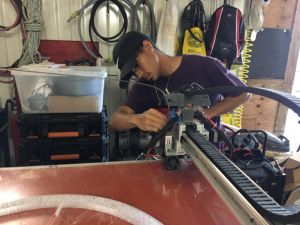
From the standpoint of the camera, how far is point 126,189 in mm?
847

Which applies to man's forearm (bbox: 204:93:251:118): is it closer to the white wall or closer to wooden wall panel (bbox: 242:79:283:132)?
the white wall

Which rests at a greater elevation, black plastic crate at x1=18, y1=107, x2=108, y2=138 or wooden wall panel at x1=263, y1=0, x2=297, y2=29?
wooden wall panel at x1=263, y1=0, x2=297, y2=29

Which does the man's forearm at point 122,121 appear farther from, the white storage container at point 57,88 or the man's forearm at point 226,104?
the man's forearm at point 226,104

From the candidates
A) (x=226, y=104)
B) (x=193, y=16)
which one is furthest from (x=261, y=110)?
(x=226, y=104)

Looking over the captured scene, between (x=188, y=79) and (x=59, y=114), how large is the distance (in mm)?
832

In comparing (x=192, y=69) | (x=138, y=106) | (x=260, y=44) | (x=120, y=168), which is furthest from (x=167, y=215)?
(x=260, y=44)

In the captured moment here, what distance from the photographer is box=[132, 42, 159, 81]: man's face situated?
1.36 metres

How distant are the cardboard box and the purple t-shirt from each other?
553 millimetres

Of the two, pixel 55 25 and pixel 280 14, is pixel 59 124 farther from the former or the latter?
pixel 280 14

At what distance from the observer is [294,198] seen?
3.84ft

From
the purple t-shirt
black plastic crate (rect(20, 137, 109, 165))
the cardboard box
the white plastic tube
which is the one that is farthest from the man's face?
the cardboard box

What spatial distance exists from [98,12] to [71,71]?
2.88 feet

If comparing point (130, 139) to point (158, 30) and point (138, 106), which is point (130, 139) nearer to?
point (138, 106)

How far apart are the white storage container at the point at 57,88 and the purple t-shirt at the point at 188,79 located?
0.85ft
